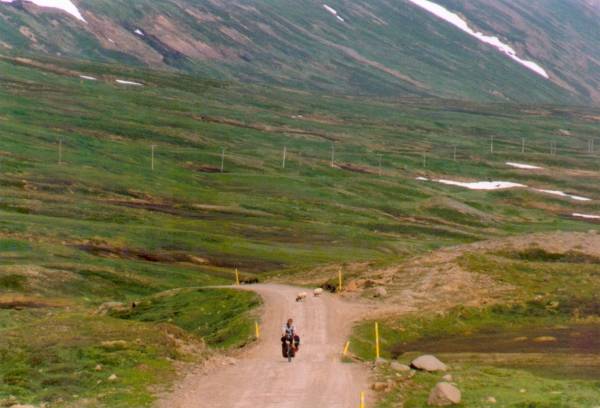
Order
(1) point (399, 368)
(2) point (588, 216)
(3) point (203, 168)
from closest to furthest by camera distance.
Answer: (1) point (399, 368)
(2) point (588, 216)
(3) point (203, 168)

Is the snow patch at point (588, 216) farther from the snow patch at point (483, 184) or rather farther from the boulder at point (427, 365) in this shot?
the boulder at point (427, 365)

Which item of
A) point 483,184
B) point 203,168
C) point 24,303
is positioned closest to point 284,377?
point 24,303

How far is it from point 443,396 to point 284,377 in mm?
6496

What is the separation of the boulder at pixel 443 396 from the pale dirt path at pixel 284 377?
85.4 inches

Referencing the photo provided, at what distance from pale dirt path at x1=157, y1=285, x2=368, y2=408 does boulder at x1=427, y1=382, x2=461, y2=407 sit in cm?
217

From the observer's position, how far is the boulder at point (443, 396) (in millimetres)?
31078

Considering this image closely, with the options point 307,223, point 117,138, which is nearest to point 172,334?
point 307,223

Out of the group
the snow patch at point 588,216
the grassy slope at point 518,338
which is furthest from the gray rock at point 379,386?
the snow patch at point 588,216

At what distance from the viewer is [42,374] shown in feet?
113

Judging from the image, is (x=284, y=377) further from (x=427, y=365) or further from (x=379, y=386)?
(x=427, y=365)

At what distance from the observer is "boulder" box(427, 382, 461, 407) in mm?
31078

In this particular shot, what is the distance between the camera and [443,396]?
31.2 m

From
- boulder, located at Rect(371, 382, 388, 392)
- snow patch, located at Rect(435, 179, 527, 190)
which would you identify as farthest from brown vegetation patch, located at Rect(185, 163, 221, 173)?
boulder, located at Rect(371, 382, 388, 392)

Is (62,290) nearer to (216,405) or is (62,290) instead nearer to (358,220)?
(216,405)
